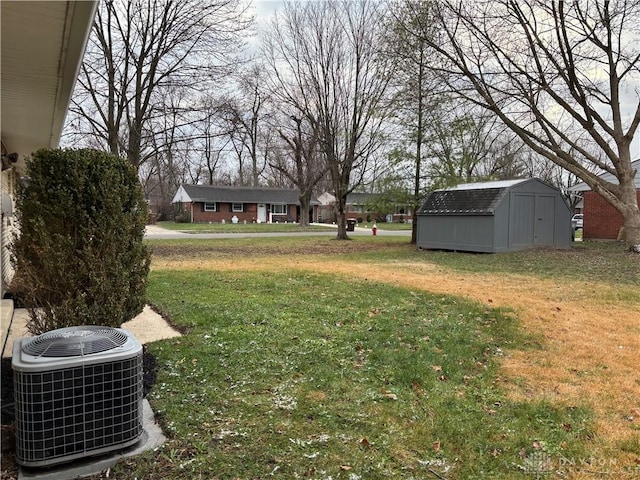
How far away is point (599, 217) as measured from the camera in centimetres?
2242

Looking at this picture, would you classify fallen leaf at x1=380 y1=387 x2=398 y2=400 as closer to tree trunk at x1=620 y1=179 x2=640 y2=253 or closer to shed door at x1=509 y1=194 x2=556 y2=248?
shed door at x1=509 y1=194 x2=556 y2=248

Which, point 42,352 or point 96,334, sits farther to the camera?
point 96,334

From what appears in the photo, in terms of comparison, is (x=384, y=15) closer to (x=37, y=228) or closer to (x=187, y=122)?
(x=187, y=122)

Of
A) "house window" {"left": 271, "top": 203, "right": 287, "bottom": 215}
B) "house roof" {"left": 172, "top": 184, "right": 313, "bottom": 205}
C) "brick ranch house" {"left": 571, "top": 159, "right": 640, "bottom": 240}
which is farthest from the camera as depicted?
"house window" {"left": 271, "top": 203, "right": 287, "bottom": 215}

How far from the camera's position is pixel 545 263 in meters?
12.8

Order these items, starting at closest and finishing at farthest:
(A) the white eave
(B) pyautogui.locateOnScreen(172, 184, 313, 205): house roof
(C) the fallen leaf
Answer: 1. (A) the white eave
2. (C) the fallen leaf
3. (B) pyautogui.locateOnScreen(172, 184, 313, 205): house roof

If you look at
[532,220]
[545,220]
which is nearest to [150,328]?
[532,220]

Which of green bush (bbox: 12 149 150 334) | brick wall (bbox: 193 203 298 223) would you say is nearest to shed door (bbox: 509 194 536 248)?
green bush (bbox: 12 149 150 334)

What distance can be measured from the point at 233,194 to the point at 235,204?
107cm

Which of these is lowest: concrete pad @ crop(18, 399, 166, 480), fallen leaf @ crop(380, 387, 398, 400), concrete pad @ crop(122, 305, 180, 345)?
concrete pad @ crop(18, 399, 166, 480)

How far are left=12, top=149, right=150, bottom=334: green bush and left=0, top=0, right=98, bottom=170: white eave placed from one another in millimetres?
632

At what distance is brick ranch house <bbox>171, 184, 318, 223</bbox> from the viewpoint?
4509 centimetres

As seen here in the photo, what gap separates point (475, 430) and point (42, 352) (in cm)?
282

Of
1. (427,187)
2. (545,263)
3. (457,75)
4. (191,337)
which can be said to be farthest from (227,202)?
(191,337)
